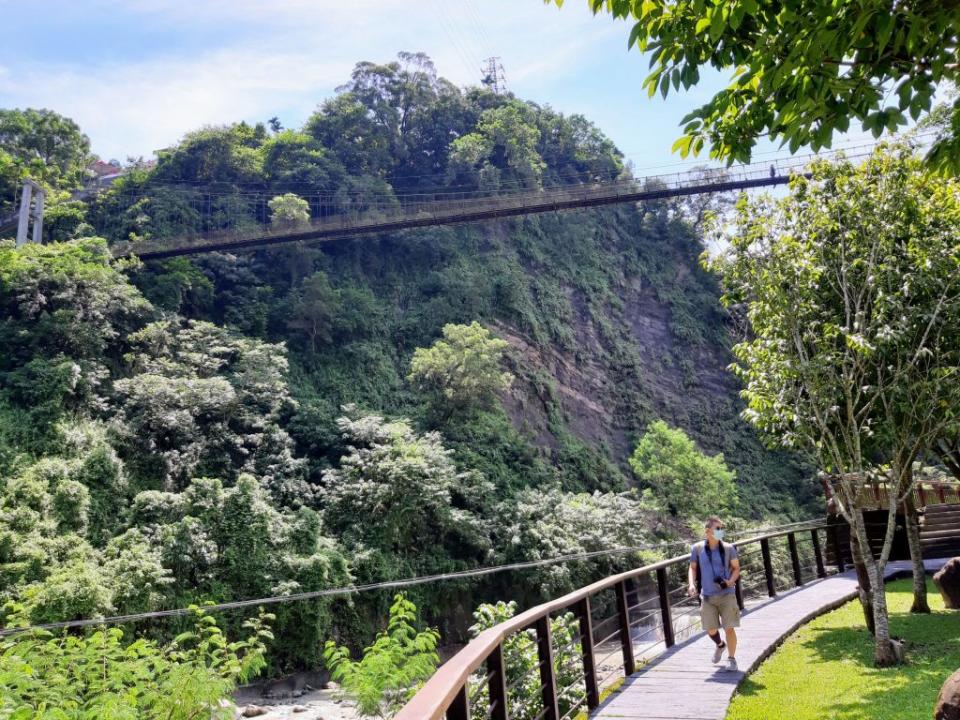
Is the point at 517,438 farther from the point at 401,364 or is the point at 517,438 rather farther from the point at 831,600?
the point at 831,600

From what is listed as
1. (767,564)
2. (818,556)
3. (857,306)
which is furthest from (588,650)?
(818,556)

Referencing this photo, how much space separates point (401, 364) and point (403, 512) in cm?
848

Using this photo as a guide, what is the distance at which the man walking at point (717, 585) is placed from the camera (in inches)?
A: 208

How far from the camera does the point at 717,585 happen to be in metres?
5.41

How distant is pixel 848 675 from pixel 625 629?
1845mm

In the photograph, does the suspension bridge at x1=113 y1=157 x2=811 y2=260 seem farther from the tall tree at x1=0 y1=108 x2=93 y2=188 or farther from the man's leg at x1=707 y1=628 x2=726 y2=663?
the man's leg at x1=707 y1=628 x2=726 y2=663

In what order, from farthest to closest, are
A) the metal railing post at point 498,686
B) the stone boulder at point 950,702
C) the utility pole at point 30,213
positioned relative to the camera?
the utility pole at point 30,213 < the stone boulder at point 950,702 < the metal railing post at point 498,686

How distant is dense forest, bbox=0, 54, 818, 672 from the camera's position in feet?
43.8

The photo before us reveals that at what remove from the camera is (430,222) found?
25.8 metres

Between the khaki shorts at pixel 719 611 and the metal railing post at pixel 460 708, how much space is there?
12.9ft

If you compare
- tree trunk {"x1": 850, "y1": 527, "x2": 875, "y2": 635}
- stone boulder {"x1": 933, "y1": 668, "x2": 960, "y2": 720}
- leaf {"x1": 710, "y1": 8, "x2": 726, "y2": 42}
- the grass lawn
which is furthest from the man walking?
leaf {"x1": 710, "y1": 8, "x2": 726, "y2": 42}

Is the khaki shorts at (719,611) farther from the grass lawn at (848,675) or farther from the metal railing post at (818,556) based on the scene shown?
the metal railing post at (818,556)

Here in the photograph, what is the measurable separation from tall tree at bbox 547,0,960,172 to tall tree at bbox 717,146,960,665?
324 centimetres

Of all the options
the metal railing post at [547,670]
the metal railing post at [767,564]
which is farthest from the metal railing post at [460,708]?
the metal railing post at [767,564]
